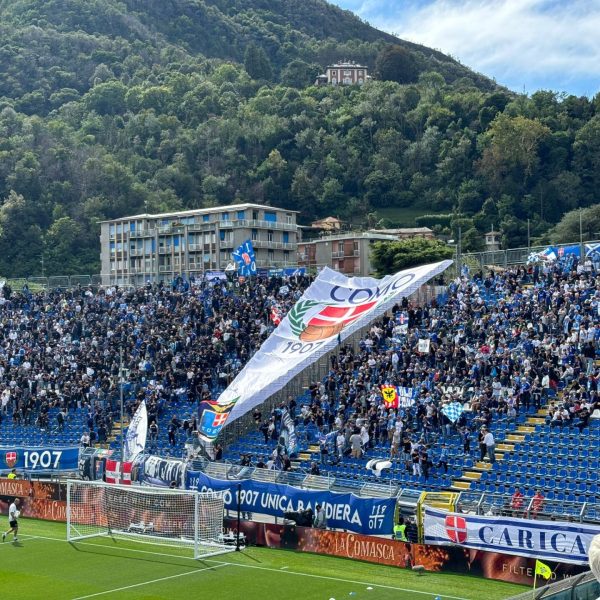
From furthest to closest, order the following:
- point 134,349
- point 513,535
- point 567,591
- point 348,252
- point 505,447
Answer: point 348,252 → point 134,349 → point 505,447 → point 513,535 → point 567,591

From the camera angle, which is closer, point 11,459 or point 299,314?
point 11,459

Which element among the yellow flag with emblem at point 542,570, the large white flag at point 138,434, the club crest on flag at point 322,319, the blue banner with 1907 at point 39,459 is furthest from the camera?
the club crest on flag at point 322,319

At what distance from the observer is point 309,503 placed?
33.4 m

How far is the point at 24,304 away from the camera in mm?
69438

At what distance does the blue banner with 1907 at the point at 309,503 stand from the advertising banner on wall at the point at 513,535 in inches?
74.4

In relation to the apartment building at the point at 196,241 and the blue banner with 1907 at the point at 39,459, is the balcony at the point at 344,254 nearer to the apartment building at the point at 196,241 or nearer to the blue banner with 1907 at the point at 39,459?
the apartment building at the point at 196,241

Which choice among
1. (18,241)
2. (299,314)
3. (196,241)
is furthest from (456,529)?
(18,241)

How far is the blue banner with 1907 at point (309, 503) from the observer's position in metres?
31.7

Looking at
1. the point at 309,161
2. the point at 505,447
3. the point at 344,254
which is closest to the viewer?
the point at 505,447

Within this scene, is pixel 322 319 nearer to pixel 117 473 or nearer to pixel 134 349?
pixel 117 473

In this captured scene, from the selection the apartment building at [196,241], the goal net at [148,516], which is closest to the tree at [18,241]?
the apartment building at [196,241]

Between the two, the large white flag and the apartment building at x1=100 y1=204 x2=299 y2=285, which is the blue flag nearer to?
the large white flag

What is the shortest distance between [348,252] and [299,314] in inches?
2094

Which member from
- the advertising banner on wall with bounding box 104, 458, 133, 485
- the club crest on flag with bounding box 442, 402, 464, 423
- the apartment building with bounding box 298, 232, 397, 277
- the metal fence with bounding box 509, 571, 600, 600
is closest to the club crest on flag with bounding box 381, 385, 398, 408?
the club crest on flag with bounding box 442, 402, 464, 423
